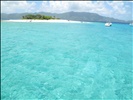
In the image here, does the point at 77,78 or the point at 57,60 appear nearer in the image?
the point at 77,78

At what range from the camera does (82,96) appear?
618 centimetres

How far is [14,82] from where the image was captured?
719 cm

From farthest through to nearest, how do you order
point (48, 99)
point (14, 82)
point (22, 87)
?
point (14, 82), point (22, 87), point (48, 99)

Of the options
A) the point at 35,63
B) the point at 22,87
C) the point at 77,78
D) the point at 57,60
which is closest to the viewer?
the point at 22,87

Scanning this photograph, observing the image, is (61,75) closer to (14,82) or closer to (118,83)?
(14,82)

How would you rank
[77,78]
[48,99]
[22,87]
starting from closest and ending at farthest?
[48,99] → [22,87] → [77,78]

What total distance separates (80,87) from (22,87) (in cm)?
267

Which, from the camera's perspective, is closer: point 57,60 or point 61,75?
point 61,75

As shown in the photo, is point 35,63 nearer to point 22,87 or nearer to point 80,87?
point 22,87

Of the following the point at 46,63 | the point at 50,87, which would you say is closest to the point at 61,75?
the point at 50,87

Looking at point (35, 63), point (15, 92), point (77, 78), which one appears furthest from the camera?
point (35, 63)

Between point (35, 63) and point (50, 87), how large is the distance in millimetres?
3709

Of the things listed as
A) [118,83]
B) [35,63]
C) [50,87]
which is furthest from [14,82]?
[118,83]

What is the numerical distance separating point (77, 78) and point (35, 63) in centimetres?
356
